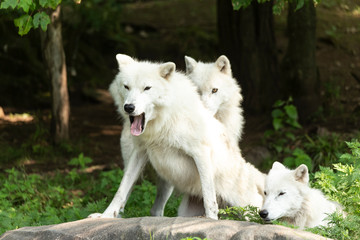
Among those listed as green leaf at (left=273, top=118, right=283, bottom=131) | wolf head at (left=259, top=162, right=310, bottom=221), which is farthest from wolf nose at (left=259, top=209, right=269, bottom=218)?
green leaf at (left=273, top=118, right=283, bottom=131)

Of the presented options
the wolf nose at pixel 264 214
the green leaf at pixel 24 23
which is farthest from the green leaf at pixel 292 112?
the green leaf at pixel 24 23

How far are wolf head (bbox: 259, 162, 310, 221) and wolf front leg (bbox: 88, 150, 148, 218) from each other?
145 centimetres

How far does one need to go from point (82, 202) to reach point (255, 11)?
5.73 m

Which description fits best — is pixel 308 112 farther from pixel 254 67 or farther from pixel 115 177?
pixel 115 177

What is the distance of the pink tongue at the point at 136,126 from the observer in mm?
5375

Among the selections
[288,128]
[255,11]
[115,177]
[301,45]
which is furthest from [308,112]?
[115,177]

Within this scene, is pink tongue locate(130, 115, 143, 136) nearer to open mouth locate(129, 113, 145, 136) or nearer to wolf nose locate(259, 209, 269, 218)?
open mouth locate(129, 113, 145, 136)

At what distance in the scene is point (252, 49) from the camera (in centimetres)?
1112

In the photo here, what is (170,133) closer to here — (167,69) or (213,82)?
(167,69)

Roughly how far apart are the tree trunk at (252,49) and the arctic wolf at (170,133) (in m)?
5.39

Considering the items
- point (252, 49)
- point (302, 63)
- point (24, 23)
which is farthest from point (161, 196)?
point (252, 49)

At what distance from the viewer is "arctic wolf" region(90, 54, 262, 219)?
5.41 m

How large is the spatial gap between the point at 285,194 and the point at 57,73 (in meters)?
6.02

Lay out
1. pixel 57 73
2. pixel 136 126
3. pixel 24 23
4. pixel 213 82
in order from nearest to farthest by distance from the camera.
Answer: pixel 136 126, pixel 24 23, pixel 213 82, pixel 57 73
